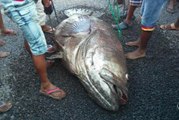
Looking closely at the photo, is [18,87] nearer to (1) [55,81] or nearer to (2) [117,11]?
(1) [55,81]

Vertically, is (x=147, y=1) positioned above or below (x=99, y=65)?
above

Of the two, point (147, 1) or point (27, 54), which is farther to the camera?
point (27, 54)

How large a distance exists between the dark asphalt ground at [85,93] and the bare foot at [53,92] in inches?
2.5

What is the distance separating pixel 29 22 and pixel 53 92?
0.98 meters

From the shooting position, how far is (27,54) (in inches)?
173

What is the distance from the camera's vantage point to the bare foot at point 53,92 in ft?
11.6

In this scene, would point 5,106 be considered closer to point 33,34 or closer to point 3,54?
point 33,34

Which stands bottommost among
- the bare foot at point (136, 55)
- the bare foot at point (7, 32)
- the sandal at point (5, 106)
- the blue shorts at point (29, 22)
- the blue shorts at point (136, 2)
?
the bare foot at point (136, 55)

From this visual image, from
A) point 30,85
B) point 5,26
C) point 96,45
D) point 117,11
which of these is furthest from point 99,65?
point 5,26

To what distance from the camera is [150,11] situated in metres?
3.74

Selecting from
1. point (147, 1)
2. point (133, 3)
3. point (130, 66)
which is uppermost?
point (147, 1)

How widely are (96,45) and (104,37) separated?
11.5 inches

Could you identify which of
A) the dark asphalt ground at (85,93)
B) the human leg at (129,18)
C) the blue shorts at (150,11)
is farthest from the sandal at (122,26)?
the blue shorts at (150,11)

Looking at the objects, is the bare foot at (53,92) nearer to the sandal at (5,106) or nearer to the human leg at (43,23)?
the sandal at (5,106)
